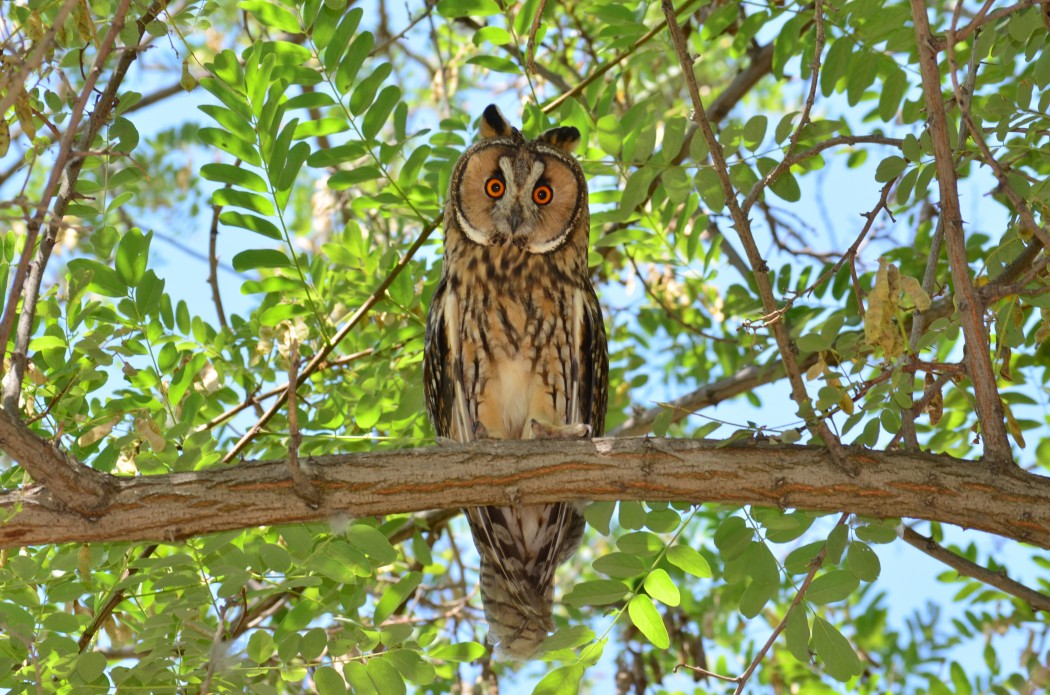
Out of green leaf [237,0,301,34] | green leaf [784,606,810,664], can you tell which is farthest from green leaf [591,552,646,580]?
green leaf [237,0,301,34]

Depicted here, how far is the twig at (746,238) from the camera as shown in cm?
222

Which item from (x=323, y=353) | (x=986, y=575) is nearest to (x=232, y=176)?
(x=323, y=353)

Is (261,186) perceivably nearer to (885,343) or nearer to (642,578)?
(642,578)

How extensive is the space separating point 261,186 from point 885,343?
1754 millimetres

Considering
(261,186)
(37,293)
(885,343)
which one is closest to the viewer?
(885,343)

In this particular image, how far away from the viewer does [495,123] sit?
3.77 m

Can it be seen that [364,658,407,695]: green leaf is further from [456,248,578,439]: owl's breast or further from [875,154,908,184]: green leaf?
[875,154,908,184]: green leaf

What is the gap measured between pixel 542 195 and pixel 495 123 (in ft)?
1.16

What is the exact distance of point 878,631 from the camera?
449 cm

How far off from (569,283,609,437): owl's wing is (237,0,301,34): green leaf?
123cm

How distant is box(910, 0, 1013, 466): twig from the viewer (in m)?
2.08

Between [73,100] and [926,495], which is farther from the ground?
[73,100]

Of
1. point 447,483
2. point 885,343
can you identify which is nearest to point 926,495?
point 885,343

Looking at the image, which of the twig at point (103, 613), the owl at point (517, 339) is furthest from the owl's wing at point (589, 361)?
the twig at point (103, 613)
